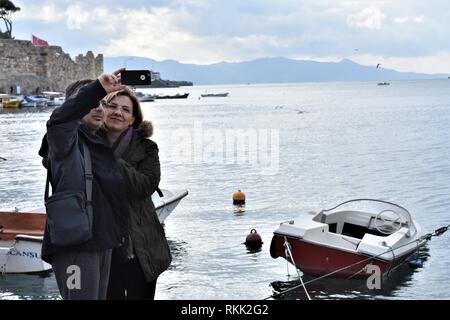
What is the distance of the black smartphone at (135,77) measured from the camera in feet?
10.4

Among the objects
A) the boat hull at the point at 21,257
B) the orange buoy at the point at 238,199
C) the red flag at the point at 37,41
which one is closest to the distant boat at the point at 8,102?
the red flag at the point at 37,41

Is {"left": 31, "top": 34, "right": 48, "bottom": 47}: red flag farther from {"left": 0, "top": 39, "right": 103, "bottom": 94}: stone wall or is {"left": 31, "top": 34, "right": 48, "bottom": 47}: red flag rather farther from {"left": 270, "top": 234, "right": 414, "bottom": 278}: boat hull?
{"left": 270, "top": 234, "right": 414, "bottom": 278}: boat hull

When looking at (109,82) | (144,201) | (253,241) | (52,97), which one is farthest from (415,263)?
(52,97)

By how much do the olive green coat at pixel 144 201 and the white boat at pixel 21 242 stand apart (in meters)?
5.79

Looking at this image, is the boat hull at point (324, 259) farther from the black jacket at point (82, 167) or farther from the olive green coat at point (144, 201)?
the black jacket at point (82, 167)

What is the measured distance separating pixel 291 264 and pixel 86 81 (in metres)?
7.06

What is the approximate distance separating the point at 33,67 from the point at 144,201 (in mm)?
76852

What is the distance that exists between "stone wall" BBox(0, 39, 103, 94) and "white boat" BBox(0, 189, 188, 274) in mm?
65715

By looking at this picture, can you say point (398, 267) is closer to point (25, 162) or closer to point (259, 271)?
point (259, 271)

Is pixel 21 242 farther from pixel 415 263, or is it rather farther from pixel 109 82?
pixel 109 82

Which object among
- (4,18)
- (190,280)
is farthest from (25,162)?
(4,18)

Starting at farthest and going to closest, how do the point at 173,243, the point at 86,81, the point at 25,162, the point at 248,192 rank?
the point at 25,162 < the point at 248,192 < the point at 173,243 < the point at 86,81

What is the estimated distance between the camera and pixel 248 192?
1797cm
